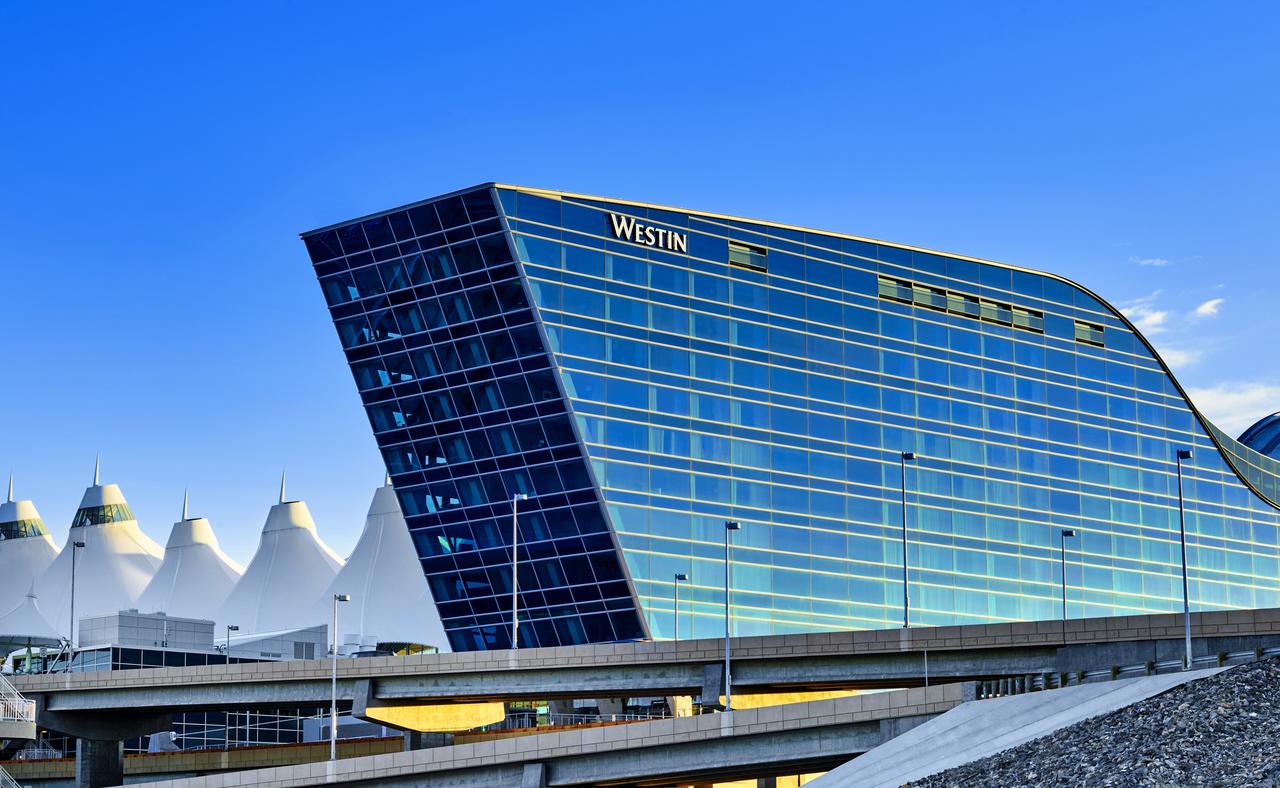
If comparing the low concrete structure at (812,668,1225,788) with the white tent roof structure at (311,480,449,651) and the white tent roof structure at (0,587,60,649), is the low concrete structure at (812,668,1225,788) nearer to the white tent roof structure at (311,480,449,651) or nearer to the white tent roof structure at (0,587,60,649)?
the white tent roof structure at (311,480,449,651)

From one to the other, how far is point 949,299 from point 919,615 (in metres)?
17.6

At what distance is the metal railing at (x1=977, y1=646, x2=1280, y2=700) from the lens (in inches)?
1777

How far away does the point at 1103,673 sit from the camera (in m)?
48.3

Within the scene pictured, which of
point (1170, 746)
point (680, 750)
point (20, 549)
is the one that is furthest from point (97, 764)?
point (20, 549)

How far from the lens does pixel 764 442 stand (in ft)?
296

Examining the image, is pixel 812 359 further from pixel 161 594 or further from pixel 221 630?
pixel 161 594

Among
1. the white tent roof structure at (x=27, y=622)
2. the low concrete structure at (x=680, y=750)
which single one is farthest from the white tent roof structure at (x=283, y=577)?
the low concrete structure at (x=680, y=750)

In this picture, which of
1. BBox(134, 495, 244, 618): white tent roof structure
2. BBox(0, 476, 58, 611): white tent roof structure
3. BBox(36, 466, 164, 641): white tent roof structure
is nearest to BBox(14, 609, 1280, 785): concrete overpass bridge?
BBox(134, 495, 244, 618): white tent roof structure

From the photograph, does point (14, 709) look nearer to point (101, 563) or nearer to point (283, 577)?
point (283, 577)

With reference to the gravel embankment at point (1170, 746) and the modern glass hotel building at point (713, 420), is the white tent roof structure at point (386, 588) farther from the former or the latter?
the gravel embankment at point (1170, 746)

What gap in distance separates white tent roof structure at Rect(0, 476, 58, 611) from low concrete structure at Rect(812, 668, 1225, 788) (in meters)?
137

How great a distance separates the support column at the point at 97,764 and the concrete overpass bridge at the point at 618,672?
2.9 inches

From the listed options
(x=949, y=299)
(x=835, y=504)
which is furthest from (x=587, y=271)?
(x=949, y=299)

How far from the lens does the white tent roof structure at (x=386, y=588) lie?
129250 mm
